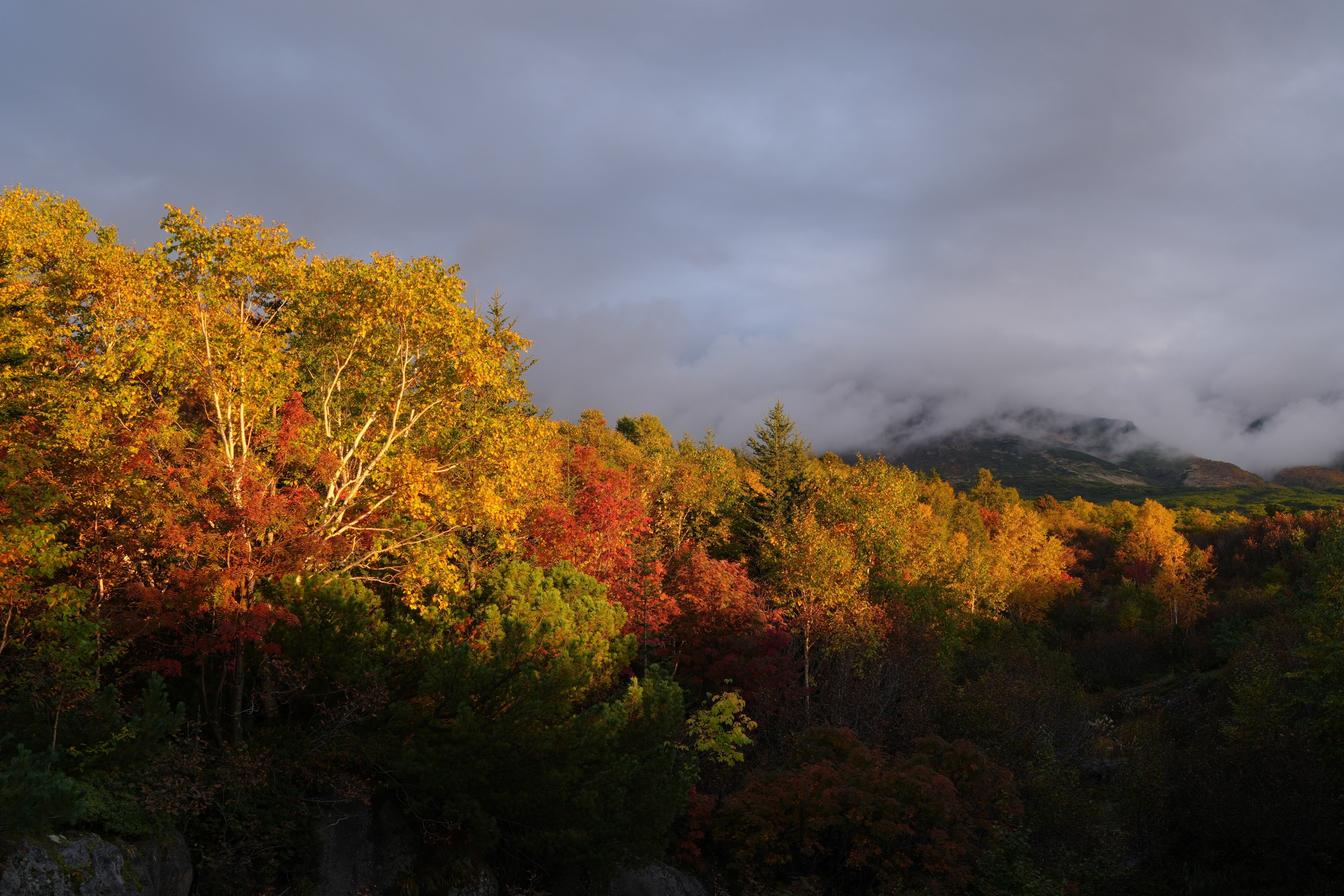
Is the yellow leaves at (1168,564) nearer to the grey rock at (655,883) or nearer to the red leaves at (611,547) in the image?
the red leaves at (611,547)

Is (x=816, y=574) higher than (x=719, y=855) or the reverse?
higher

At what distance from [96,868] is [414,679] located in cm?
688

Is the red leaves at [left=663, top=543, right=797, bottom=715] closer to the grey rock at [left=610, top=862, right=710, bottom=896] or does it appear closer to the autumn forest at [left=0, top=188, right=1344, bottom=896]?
the autumn forest at [left=0, top=188, right=1344, bottom=896]

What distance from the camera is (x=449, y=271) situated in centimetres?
1772

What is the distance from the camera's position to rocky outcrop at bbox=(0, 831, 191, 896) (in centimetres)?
793

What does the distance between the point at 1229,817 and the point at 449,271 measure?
24.0 meters

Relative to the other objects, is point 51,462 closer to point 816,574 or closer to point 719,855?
point 719,855

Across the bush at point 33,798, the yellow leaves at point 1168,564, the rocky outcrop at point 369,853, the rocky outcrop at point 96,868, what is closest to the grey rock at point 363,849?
the rocky outcrop at point 369,853

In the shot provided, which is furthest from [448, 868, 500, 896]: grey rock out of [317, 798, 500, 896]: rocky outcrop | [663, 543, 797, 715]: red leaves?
[663, 543, 797, 715]: red leaves

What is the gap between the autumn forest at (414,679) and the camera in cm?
1253

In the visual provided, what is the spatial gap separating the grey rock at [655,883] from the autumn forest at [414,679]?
742 mm

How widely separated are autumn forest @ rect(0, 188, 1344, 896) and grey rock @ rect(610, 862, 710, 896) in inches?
29.2

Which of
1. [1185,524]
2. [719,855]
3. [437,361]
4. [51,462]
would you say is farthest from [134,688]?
[1185,524]

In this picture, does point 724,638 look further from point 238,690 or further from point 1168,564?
point 1168,564
